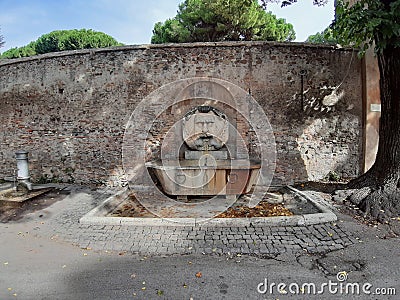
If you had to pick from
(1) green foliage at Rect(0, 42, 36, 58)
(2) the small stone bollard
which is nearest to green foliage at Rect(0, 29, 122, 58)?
(1) green foliage at Rect(0, 42, 36, 58)

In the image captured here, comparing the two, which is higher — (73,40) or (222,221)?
(73,40)

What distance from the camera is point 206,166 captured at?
5.41 m

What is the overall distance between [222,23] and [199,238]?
9.36 m

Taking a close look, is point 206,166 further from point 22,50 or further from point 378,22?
point 22,50

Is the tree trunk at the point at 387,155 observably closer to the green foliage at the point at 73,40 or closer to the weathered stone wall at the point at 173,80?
the weathered stone wall at the point at 173,80

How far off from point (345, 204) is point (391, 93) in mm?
2112

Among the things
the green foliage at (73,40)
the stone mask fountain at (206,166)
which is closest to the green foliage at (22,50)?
the green foliage at (73,40)

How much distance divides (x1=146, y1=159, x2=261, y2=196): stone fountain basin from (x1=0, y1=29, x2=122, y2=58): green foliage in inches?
567

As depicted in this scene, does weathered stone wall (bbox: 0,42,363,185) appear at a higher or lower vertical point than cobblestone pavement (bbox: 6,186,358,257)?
higher

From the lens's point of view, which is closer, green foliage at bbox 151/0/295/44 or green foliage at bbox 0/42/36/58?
green foliage at bbox 151/0/295/44

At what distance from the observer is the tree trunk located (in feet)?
15.3

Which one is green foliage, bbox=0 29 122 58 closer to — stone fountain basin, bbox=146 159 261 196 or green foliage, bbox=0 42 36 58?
green foliage, bbox=0 42 36 58

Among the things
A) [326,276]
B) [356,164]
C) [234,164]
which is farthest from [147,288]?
[356,164]
